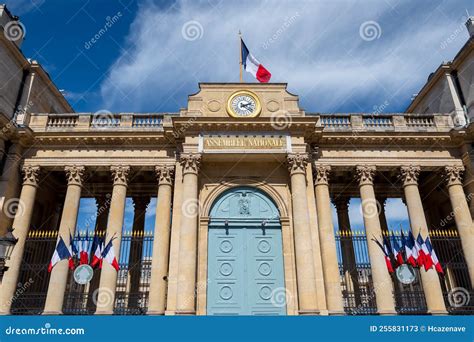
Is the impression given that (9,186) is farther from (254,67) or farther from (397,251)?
(397,251)

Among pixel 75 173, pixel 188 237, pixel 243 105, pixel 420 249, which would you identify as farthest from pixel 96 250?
pixel 420 249

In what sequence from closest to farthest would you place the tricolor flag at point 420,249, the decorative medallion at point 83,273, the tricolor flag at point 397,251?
the decorative medallion at point 83,273, the tricolor flag at point 420,249, the tricolor flag at point 397,251

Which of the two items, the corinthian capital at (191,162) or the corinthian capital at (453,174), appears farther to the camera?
the corinthian capital at (453,174)

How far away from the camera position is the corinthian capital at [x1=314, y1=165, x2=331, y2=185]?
708 inches

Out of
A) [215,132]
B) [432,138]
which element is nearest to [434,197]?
[432,138]

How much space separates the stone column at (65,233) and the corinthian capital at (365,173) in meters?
13.1

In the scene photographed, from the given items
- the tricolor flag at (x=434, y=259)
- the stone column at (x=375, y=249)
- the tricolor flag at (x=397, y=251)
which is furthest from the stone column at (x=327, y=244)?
the tricolor flag at (x=434, y=259)

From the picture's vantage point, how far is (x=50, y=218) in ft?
68.7

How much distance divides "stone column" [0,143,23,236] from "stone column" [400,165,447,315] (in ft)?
58.8

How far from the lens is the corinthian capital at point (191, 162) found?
16.7 metres

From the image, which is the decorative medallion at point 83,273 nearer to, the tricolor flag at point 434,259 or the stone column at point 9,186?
the stone column at point 9,186

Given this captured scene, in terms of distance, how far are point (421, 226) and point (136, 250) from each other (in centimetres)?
1308

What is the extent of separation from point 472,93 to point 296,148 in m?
9.58

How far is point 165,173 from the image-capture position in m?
17.9
